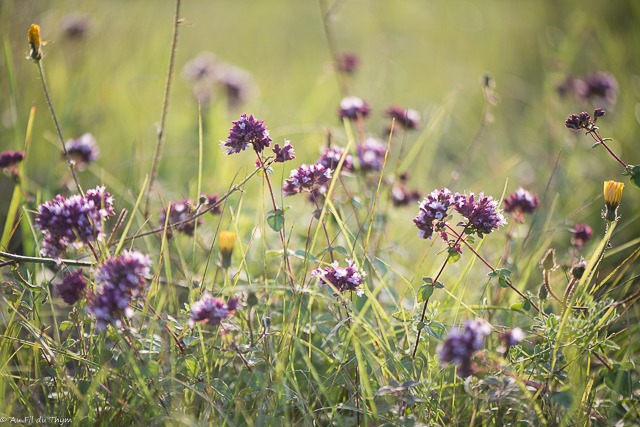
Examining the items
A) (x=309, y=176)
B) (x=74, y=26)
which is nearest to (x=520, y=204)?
(x=309, y=176)

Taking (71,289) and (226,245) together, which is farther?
(226,245)

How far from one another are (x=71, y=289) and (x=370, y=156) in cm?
115

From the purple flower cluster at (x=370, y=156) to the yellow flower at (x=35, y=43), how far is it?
1059mm

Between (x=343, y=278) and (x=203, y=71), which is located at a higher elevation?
(x=203, y=71)

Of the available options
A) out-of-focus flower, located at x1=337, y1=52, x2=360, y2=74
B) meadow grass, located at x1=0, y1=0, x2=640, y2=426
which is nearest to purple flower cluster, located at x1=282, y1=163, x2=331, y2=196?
meadow grass, located at x1=0, y1=0, x2=640, y2=426

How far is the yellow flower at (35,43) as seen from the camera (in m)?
1.67

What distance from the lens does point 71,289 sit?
1391 mm

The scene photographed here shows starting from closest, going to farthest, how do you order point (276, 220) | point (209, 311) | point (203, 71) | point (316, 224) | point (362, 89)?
point (209, 311), point (276, 220), point (316, 224), point (203, 71), point (362, 89)

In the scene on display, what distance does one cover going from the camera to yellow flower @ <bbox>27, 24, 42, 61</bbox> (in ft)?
5.48

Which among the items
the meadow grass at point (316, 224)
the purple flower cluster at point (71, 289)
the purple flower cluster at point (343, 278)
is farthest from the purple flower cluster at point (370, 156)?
the purple flower cluster at point (71, 289)

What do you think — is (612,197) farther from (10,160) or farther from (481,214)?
(10,160)

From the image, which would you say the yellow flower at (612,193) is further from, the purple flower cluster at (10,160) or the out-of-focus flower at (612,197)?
the purple flower cluster at (10,160)

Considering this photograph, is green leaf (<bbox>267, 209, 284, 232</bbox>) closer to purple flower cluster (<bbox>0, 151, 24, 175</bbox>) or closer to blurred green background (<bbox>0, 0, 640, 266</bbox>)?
blurred green background (<bbox>0, 0, 640, 266</bbox>)

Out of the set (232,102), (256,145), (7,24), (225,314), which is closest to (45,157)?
(7,24)
